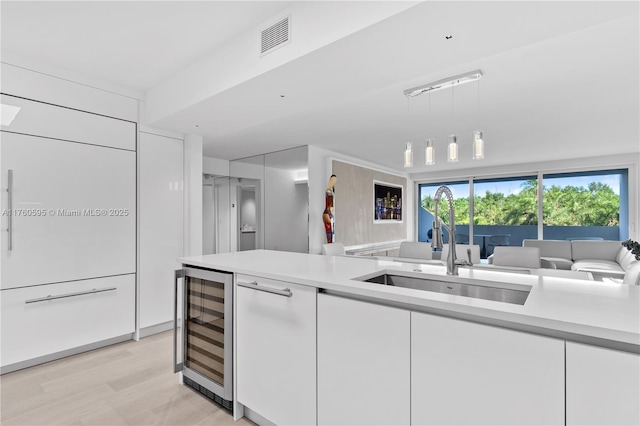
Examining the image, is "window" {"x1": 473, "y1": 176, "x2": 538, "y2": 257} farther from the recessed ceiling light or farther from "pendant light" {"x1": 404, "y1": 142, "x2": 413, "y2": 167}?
the recessed ceiling light

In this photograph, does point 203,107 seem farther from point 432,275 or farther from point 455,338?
point 455,338

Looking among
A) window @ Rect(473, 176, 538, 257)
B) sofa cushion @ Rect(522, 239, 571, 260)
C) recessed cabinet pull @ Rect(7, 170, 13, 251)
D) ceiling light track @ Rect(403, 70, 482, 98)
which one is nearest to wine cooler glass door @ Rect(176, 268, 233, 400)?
recessed cabinet pull @ Rect(7, 170, 13, 251)

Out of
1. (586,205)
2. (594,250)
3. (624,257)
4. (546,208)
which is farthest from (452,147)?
(586,205)

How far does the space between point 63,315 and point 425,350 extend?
3157 mm

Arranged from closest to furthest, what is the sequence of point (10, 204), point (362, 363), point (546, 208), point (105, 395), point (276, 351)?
point (362, 363), point (276, 351), point (105, 395), point (10, 204), point (546, 208)

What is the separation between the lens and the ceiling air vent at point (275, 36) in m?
2.04

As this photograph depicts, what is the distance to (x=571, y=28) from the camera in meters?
1.66

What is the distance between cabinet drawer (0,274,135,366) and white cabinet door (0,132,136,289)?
102 mm

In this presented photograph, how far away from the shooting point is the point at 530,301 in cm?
114

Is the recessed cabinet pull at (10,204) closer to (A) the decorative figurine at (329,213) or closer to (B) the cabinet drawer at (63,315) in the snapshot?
(B) the cabinet drawer at (63,315)

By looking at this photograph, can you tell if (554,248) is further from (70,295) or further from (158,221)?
(70,295)

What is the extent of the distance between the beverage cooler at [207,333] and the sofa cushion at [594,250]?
6.85m

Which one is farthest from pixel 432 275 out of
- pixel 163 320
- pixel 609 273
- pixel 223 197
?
pixel 223 197

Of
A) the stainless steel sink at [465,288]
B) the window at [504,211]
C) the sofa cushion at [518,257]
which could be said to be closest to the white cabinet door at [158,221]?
the stainless steel sink at [465,288]
